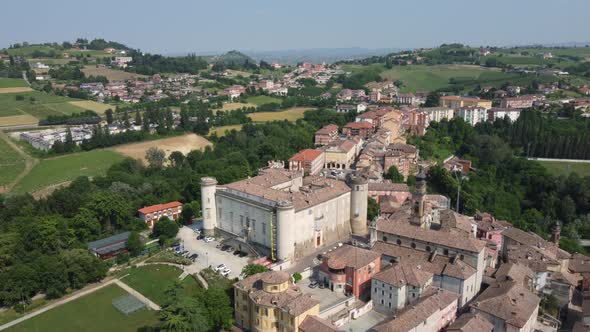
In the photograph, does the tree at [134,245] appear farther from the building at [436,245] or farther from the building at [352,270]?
the building at [436,245]

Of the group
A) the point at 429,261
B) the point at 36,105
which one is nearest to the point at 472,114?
the point at 429,261

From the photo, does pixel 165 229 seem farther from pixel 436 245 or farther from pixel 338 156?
pixel 338 156

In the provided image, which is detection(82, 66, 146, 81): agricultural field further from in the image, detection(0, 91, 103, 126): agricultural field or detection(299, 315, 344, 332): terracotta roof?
detection(299, 315, 344, 332): terracotta roof

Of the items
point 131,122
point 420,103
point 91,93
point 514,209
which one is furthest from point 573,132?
point 91,93

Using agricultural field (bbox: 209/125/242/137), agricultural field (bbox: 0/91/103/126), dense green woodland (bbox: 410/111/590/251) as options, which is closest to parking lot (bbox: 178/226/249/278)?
dense green woodland (bbox: 410/111/590/251)

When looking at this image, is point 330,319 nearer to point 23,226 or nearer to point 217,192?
point 217,192
